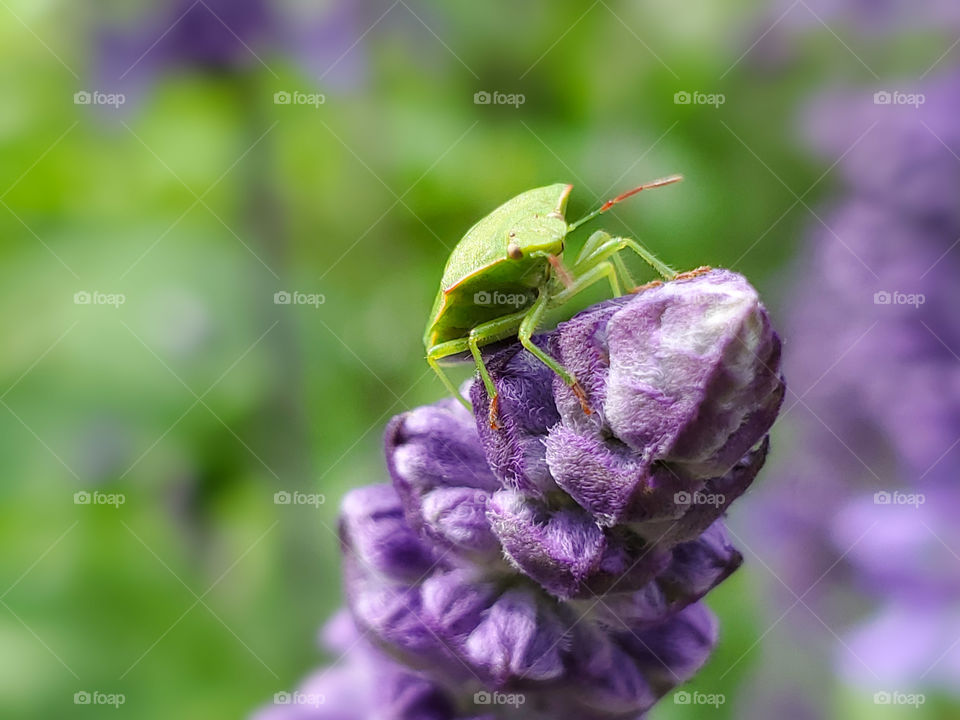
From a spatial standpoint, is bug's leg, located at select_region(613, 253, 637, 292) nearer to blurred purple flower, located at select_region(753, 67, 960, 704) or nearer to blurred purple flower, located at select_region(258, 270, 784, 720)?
blurred purple flower, located at select_region(258, 270, 784, 720)

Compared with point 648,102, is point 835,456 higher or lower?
lower

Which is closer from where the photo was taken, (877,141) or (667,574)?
(667,574)

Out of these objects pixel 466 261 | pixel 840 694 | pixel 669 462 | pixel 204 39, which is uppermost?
pixel 204 39

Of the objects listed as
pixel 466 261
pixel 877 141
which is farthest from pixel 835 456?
pixel 466 261

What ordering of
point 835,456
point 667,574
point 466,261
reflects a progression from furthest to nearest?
1. point 835,456
2. point 466,261
3. point 667,574

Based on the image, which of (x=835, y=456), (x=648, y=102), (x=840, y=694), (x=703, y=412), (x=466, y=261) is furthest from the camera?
(x=648, y=102)

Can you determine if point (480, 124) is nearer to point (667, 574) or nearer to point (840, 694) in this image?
point (840, 694)
